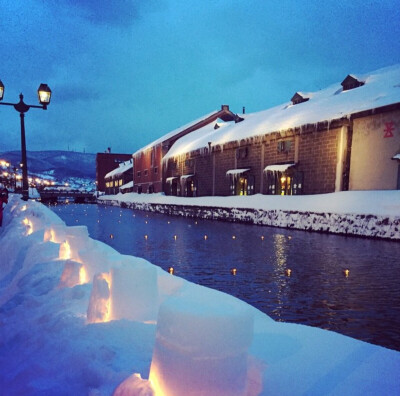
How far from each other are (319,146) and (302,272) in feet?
43.4

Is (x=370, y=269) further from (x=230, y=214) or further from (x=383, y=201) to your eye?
(x=230, y=214)

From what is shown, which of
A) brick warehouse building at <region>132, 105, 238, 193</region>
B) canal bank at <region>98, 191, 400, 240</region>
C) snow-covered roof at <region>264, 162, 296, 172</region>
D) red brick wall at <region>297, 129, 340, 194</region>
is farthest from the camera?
brick warehouse building at <region>132, 105, 238, 193</region>

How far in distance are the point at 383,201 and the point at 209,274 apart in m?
9.57

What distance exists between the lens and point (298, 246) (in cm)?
977

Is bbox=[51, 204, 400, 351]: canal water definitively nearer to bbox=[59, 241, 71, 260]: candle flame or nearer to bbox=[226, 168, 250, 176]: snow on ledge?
bbox=[59, 241, 71, 260]: candle flame

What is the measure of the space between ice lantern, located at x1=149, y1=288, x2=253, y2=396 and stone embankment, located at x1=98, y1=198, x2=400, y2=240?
1163cm

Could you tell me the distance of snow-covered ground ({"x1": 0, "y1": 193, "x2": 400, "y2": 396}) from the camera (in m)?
1.49

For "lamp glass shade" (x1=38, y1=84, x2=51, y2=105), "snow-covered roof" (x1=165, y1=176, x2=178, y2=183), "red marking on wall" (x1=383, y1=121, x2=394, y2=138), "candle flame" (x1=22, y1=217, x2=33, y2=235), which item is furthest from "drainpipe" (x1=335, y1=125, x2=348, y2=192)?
"snow-covered roof" (x1=165, y1=176, x2=178, y2=183)

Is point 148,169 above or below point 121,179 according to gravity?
above

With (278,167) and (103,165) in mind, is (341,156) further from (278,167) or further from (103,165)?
(103,165)

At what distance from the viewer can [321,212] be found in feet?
44.1

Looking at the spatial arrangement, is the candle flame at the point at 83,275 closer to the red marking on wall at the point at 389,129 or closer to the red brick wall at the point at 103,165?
the red marking on wall at the point at 389,129

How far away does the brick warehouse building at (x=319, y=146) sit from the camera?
15438 mm

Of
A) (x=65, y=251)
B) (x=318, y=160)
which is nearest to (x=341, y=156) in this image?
(x=318, y=160)
